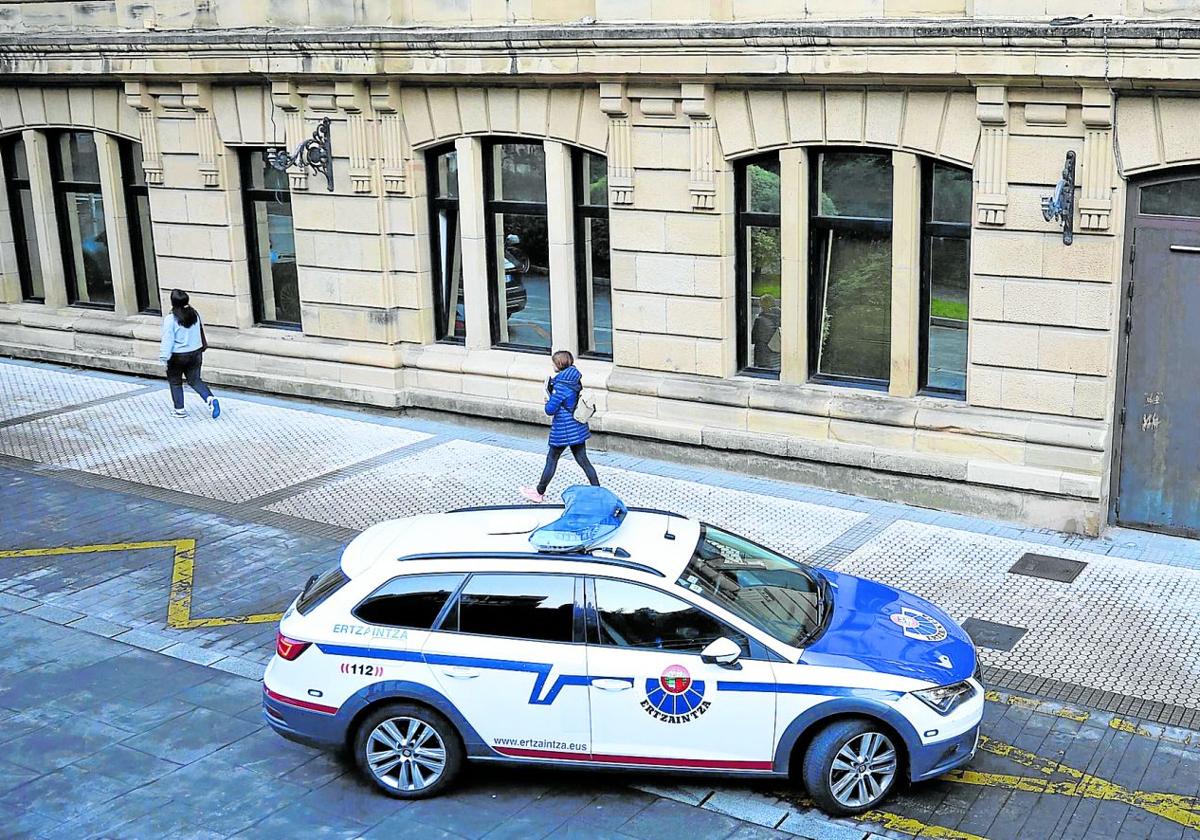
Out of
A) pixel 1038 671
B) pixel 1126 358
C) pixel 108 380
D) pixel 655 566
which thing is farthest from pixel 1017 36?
pixel 108 380

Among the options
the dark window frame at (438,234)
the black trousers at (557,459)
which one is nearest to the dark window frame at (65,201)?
the dark window frame at (438,234)

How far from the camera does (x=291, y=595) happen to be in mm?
12844

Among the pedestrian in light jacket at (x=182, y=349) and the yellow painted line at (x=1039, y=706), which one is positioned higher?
the pedestrian in light jacket at (x=182, y=349)

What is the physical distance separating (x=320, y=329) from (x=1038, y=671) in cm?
1136

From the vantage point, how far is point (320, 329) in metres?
19.2

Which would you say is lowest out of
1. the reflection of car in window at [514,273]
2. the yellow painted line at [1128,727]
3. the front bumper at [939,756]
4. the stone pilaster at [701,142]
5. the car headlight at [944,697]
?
the yellow painted line at [1128,727]

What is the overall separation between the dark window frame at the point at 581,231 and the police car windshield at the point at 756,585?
745 cm

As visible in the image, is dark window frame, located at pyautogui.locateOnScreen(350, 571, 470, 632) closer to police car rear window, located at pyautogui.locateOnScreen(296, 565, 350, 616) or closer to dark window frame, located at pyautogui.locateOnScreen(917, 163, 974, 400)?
police car rear window, located at pyautogui.locateOnScreen(296, 565, 350, 616)

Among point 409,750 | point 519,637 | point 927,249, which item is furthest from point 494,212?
point 409,750

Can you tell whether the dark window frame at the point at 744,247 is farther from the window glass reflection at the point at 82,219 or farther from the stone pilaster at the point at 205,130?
the window glass reflection at the point at 82,219

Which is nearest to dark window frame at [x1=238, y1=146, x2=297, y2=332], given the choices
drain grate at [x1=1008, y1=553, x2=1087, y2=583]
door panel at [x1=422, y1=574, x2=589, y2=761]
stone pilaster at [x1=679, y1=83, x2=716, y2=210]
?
stone pilaster at [x1=679, y1=83, x2=716, y2=210]

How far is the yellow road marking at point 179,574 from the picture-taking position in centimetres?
1226

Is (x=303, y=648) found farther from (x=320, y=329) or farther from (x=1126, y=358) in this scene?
(x=320, y=329)

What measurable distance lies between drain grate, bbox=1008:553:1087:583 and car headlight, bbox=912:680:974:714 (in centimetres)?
436
